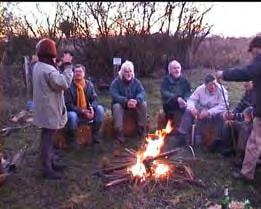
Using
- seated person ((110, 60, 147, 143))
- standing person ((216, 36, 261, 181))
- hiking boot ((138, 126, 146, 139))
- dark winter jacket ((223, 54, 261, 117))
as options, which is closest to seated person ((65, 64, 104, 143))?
seated person ((110, 60, 147, 143))

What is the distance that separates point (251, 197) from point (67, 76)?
2.46m

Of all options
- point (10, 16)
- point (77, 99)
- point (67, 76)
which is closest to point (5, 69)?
point (10, 16)

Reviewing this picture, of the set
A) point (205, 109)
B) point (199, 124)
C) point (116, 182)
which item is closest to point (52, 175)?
point (116, 182)

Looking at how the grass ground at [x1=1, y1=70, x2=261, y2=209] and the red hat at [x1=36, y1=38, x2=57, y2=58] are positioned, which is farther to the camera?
the red hat at [x1=36, y1=38, x2=57, y2=58]

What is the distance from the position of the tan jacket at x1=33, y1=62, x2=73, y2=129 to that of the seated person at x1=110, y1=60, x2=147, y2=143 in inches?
55.8

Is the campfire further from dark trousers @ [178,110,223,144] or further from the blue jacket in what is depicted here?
the blue jacket

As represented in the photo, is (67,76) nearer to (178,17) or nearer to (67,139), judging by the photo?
(67,139)

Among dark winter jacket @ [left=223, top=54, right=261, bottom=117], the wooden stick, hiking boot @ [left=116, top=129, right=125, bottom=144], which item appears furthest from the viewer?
hiking boot @ [left=116, top=129, right=125, bottom=144]

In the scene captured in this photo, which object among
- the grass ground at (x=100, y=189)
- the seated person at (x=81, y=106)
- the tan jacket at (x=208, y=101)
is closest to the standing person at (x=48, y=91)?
the grass ground at (x=100, y=189)

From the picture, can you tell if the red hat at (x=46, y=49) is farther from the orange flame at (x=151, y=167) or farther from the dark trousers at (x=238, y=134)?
the dark trousers at (x=238, y=134)

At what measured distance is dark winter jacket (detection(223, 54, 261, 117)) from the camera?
4512 mm

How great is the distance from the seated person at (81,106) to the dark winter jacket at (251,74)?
212cm

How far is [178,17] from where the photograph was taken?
1255 centimetres

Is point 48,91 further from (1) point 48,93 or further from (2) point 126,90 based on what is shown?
(2) point 126,90
